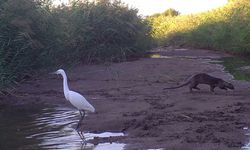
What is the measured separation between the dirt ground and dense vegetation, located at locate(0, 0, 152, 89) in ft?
3.06

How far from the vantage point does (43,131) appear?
12828 millimetres

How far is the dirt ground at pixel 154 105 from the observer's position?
36.1 ft

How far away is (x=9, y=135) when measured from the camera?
12.7 metres

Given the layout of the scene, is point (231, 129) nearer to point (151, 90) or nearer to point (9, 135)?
point (9, 135)

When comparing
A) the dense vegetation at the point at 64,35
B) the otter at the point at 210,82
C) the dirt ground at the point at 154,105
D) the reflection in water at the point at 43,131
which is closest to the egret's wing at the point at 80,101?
the dirt ground at the point at 154,105

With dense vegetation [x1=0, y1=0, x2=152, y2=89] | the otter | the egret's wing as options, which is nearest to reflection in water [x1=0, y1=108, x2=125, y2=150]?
the egret's wing

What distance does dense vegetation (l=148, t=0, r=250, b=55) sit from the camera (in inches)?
1474

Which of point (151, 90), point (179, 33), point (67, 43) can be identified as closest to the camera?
point (151, 90)

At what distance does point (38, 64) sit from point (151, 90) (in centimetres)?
621

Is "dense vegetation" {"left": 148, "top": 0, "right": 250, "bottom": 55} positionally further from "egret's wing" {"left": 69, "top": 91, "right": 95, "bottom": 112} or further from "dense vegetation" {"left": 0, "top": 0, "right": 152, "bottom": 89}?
"egret's wing" {"left": 69, "top": 91, "right": 95, "bottom": 112}

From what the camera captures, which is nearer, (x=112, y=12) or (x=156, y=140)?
(x=156, y=140)

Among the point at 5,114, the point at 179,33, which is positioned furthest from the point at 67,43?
the point at 179,33

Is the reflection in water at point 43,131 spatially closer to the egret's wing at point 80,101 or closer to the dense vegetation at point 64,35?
the egret's wing at point 80,101

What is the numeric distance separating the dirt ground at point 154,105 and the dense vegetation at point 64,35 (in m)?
0.93
